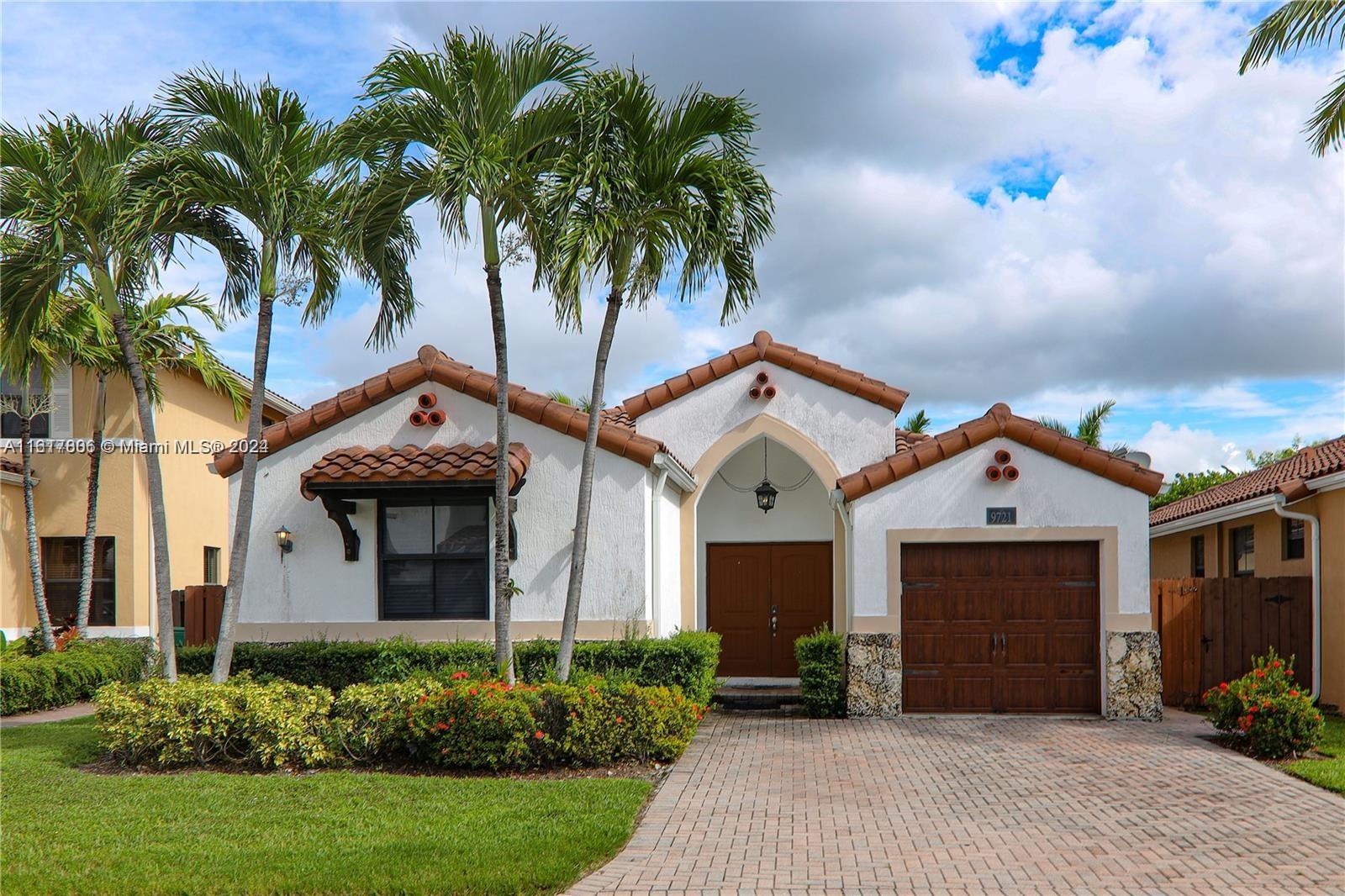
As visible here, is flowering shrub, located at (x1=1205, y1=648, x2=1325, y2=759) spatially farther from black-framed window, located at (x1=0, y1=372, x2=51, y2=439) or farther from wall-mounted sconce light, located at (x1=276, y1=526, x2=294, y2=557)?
black-framed window, located at (x1=0, y1=372, x2=51, y2=439)

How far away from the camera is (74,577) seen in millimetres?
19688

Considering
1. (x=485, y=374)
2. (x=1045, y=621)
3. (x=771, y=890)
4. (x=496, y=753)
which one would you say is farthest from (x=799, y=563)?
(x=771, y=890)

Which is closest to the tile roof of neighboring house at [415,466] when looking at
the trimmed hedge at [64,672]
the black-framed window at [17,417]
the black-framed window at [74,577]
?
the trimmed hedge at [64,672]

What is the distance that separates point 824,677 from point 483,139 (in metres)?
8.02

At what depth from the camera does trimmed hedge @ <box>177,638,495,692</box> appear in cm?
1290

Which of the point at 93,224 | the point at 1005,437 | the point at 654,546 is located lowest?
the point at 654,546

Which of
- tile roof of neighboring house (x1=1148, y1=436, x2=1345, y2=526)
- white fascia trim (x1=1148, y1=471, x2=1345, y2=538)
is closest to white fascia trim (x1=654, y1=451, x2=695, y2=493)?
white fascia trim (x1=1148, y1=471, x2=1345, y2=538)

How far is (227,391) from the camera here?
20.0 meters

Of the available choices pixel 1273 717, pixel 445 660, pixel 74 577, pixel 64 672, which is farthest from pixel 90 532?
pixel 1273 717

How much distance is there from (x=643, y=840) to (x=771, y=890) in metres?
1.46

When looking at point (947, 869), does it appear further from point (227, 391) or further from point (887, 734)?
point (227, 391)

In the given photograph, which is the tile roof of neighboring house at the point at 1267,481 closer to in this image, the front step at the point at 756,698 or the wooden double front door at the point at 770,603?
the wooden double front door at the point at 770,603

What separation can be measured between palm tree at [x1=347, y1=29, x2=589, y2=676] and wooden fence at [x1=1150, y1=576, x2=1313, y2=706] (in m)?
9.64

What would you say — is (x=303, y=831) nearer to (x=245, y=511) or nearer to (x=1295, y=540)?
(x=245, y=511)
